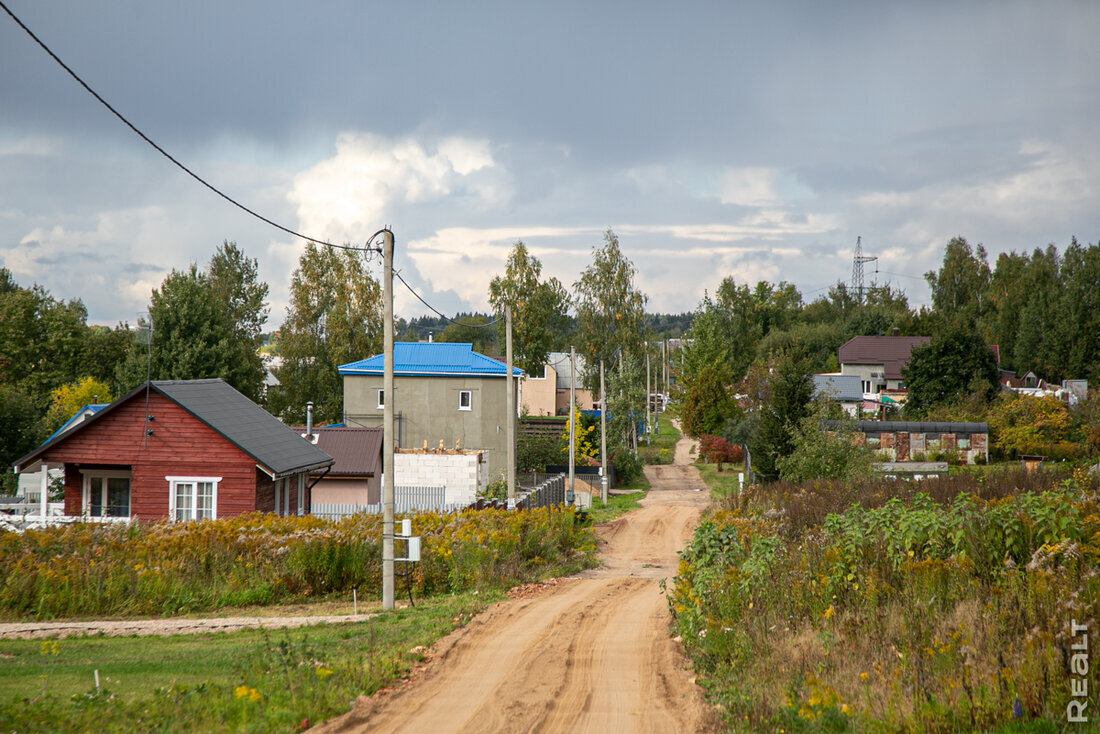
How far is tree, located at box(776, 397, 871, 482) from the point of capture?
25.8 meters

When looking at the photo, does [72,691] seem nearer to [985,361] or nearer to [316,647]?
[316,647]

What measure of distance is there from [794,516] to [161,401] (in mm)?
15939

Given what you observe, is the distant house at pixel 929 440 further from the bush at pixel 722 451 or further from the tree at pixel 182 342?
the tree at pixel 182 342

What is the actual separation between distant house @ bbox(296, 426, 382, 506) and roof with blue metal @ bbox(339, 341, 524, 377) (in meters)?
10.3

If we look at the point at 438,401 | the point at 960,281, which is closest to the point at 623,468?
the point at 438,401

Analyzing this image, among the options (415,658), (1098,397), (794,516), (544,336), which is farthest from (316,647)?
(544,336)

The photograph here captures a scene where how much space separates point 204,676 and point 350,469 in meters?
→ 21.7

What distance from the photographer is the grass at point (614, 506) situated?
98.1ft

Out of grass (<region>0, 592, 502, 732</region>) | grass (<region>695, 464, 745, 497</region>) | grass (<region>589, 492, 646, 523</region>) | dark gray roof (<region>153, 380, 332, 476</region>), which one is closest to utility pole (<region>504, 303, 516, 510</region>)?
dark gray roof (<region>153, 380, 332, 476</region>)

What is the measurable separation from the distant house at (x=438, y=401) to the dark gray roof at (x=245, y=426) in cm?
1709

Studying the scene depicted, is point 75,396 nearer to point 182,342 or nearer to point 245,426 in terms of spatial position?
point 182,342

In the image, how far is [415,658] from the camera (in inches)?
340

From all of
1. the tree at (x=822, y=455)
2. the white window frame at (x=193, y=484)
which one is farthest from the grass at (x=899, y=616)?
the tree at (x=822, y=455)

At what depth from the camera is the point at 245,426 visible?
2169 centimetres
